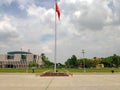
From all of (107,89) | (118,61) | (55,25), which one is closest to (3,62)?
(118,61)

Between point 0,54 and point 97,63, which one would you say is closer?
point 97,63

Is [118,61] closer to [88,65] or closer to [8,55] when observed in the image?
[88,65]

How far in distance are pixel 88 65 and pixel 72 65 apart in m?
9.54

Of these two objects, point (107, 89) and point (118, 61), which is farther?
point (118, 61)

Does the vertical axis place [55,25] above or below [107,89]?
above

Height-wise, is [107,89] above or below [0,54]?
below

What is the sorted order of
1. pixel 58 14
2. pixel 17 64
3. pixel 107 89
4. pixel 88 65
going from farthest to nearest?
pixel 17 64 < pixel 88 65 < pixel 58 14 < pixel 107 89

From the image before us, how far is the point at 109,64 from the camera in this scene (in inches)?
7028

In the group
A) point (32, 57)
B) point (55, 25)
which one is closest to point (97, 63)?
point (32, 57)

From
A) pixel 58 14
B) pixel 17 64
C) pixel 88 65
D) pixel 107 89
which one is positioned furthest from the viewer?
pixel 17 64

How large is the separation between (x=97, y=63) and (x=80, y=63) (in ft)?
36.3

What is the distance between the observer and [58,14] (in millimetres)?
43781

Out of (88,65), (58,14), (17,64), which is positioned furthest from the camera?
(17,64)

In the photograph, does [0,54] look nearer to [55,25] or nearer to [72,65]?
[72,65]
